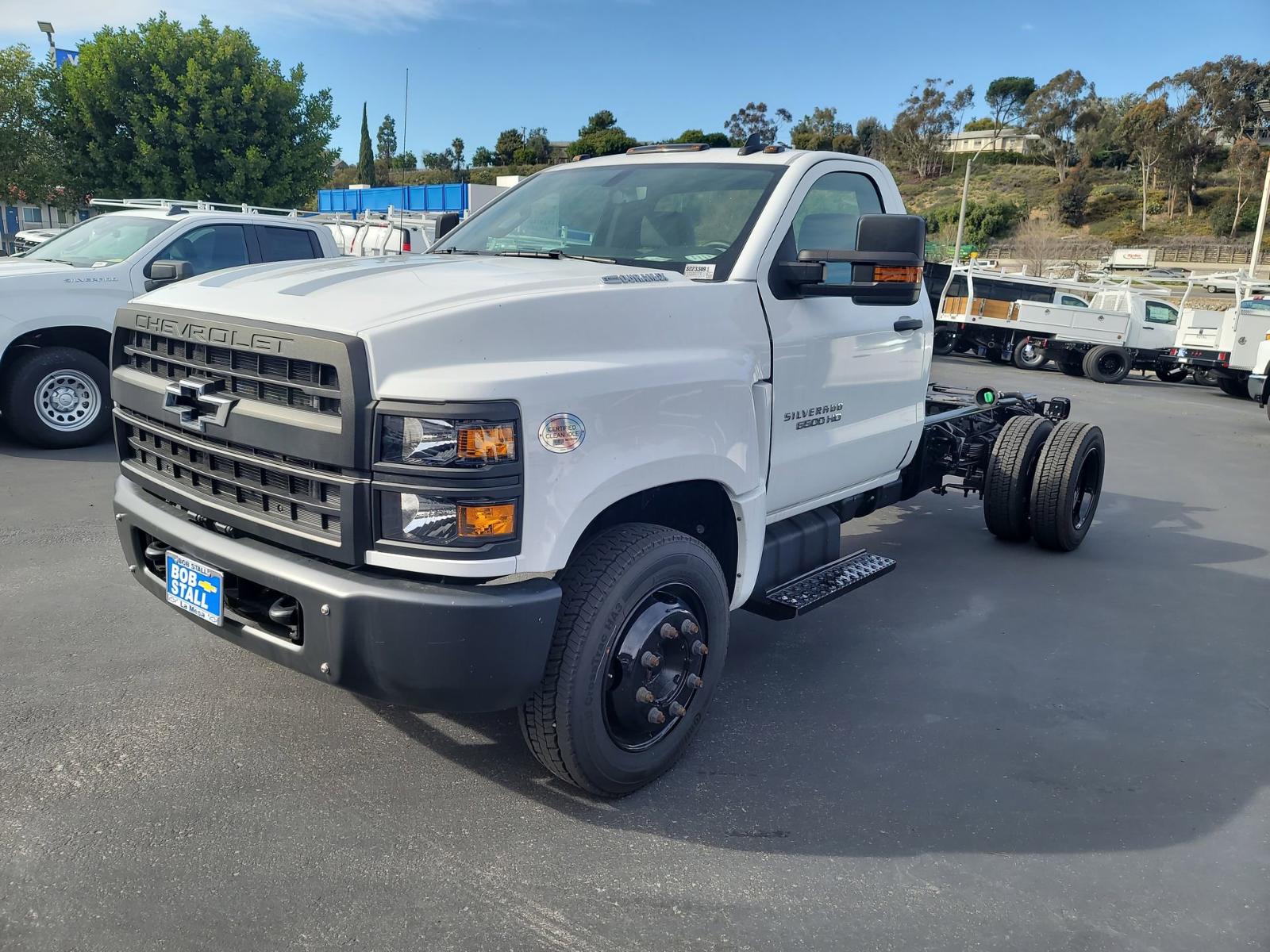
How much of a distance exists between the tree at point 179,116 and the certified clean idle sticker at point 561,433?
27263 mm

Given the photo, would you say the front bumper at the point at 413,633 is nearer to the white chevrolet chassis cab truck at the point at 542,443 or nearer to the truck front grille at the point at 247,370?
the white chevrolet chassis cab truck at the point at 542,443

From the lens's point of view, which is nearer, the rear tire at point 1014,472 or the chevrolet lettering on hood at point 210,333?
the chevrolet lettering on hood at point 210,333

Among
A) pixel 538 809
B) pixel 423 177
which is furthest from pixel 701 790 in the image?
pixel 423 177

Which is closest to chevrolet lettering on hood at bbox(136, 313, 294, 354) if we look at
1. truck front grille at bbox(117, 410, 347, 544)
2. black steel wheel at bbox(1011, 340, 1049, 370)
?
truck front grille at bbox(117, 410, 347, 544)

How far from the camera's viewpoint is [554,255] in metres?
3.85

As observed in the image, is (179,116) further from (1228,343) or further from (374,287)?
(374,287)

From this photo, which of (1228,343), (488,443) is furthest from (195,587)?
(1228,343)

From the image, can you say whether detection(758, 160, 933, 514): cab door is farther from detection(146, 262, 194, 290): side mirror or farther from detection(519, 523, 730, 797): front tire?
detection(146, 262, 194, 290): side mirror

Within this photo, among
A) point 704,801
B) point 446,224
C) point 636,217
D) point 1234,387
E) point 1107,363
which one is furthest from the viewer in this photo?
point 1107,363

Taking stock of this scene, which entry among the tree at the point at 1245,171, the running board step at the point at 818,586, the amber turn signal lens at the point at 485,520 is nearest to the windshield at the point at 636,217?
the running board step at the point at 818,586

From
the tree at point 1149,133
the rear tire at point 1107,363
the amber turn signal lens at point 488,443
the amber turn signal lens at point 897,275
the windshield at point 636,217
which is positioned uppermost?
the tree at point 1149,133

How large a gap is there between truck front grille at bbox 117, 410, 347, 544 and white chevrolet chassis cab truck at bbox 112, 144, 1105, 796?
0.01m

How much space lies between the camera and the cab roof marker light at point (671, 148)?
437cm

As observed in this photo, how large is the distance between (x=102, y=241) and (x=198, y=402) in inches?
264
